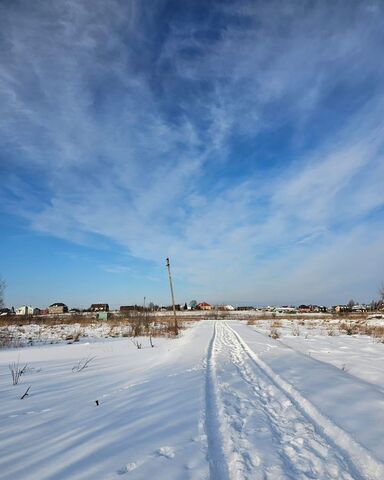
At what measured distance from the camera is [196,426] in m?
4.27

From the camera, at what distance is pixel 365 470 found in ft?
10.3

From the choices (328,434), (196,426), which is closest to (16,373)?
(196,426)

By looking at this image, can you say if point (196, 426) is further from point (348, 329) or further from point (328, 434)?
point (348, 329)

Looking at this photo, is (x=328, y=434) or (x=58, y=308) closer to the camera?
(x=328, y=434)

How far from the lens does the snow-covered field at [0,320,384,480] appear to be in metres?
3.21

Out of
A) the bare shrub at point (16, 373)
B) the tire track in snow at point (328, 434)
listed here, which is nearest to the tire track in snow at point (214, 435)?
the tire track in snow at point (328, 434)

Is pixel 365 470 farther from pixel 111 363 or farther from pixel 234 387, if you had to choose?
pixel 111 363

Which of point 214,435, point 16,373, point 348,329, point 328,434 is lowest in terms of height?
point 348,329

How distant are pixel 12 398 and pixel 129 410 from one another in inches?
97.2

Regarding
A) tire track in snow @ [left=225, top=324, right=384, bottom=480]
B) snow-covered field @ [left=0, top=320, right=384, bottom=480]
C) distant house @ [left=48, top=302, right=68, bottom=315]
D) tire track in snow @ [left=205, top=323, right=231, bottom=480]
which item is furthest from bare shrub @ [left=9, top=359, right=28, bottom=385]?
distant house @ [left=48, top=302, right=68, bottom=315]

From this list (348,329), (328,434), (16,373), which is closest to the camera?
(328,434)

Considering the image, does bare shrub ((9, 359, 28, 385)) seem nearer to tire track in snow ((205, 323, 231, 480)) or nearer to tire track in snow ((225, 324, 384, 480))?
tire track in snow ((205, 323, 231, 480))

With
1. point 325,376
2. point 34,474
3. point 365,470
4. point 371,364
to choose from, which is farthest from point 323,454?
point 371,364

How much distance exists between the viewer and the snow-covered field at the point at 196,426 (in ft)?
10.5
